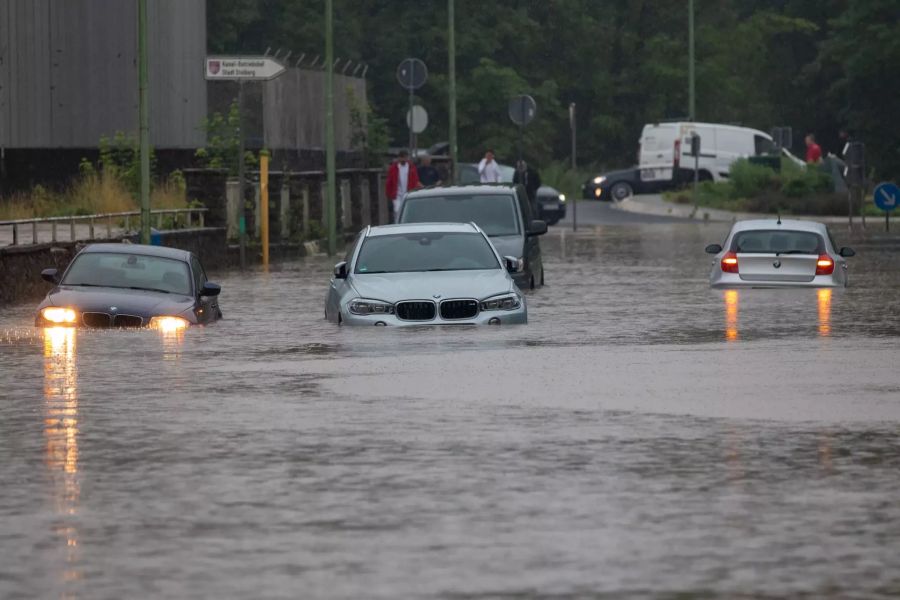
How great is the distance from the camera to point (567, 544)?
9852 mm

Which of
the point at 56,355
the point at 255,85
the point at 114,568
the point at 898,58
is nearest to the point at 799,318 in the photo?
the point at 56,355

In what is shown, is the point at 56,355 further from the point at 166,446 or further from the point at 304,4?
the point at 304,4

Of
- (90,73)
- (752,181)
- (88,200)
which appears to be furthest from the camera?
(752,181)

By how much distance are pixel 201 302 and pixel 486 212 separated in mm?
7902

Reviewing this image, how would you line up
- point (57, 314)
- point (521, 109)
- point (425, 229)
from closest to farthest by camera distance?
1. point (57, 314)
2. point (425, 229)
3. point (521, 109)

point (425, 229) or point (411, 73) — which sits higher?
point (411, 73)

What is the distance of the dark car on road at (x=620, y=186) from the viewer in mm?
81312

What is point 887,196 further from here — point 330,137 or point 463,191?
point 463,191

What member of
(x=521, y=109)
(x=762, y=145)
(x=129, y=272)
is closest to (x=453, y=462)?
(x=129, y=272)

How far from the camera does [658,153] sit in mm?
81125

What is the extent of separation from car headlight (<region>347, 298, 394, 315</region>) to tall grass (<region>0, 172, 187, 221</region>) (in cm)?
1675

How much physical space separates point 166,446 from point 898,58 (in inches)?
2749

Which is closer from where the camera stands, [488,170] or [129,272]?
[129,272]

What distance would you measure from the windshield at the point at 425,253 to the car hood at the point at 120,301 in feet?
5.99
